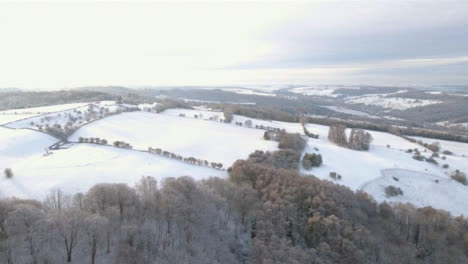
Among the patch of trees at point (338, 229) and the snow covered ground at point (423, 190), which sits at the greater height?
the patch of trees at point (338, 229)

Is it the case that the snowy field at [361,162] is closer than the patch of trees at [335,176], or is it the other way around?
the patch of trees at [335,176]

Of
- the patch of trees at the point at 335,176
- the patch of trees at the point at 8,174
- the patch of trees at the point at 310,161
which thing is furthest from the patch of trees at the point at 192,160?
the patch of trees at the point at 8,174

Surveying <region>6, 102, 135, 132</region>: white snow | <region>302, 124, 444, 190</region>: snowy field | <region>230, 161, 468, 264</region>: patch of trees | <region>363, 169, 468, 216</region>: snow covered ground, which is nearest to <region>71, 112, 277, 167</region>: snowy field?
<region>6, 102, 135, 132</region>: white snow

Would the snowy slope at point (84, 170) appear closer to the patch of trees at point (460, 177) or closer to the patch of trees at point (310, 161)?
the patch of trees at point (310, 161)

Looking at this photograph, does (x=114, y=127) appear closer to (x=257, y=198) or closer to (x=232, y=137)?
(x=232, y=137)

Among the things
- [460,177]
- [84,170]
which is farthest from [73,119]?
[460,177]

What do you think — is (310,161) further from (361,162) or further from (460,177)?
(460,177)

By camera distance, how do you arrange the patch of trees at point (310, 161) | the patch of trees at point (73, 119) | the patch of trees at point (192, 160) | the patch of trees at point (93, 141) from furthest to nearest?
the patch of trees at point (73, 119) → the patch of trees at point (93, 141) → the patch of trees at point (310, 161) → the patch of trees at point (192, 160)
